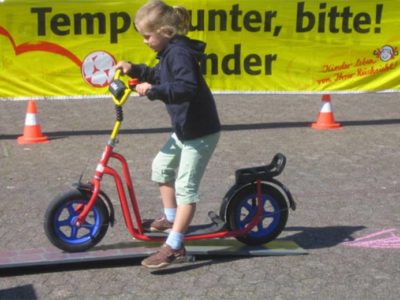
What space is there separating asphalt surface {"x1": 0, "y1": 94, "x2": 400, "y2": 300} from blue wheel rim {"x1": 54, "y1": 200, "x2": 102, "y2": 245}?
19 cm

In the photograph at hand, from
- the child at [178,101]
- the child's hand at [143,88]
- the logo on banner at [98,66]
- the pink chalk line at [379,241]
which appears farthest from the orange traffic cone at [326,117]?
the child's hand at [143,88]

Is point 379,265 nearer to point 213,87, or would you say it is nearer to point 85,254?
point 85,254

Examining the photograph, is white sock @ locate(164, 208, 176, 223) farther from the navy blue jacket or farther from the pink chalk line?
the pink chalk line

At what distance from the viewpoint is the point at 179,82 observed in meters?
4.94

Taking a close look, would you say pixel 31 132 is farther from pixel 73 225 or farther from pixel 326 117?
pixel 73 225

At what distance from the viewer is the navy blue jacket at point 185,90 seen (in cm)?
493

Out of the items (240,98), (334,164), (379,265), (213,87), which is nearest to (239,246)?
(379,265)

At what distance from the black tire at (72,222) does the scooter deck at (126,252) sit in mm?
70

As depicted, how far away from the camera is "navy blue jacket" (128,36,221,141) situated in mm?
4930

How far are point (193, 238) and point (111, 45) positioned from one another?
4.68 metres

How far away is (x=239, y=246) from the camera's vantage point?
5.70m

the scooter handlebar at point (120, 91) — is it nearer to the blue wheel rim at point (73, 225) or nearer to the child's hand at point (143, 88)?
the child's hand at point (143, 88)

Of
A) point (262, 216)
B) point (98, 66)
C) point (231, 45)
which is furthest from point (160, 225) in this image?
point (231, 45)

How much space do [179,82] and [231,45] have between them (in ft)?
17.0
